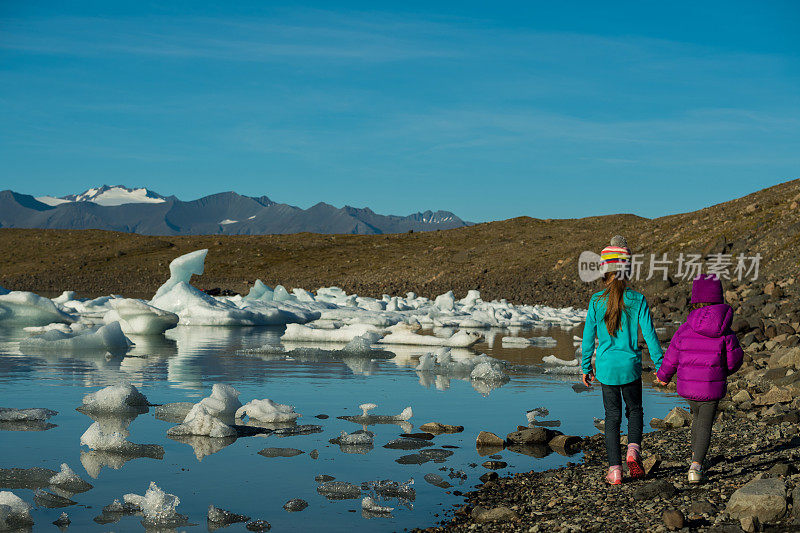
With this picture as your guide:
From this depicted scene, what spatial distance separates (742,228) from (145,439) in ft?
98.4

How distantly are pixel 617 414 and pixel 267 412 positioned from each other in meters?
4.33

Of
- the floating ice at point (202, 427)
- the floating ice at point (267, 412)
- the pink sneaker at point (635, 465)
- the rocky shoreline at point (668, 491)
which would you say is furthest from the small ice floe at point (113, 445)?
the pink sneaker at point (635, 465)

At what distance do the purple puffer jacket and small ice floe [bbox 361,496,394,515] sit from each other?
2.46 m

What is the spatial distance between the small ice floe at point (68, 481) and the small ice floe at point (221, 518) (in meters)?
1.36

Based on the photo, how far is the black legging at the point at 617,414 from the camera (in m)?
6.67

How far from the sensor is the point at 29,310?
944 inches

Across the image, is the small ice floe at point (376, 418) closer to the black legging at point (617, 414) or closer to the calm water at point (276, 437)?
the calm water at point (276, 437)

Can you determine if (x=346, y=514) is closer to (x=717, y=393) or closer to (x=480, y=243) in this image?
(x=717, y=393)

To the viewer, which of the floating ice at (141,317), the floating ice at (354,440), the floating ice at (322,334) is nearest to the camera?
the floating ice at (354,440)

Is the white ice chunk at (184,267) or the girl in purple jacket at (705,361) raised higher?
the white ice chunk at (184,267)

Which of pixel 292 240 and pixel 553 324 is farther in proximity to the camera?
pixel 292 240

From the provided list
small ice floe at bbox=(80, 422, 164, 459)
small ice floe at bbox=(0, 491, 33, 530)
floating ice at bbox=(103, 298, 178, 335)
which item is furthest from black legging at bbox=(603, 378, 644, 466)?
floating ice at bbox=(103, 298, 178, 335)

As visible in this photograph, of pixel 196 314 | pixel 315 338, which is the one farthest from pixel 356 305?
pixel 315 338

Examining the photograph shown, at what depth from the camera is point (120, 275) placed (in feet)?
187
